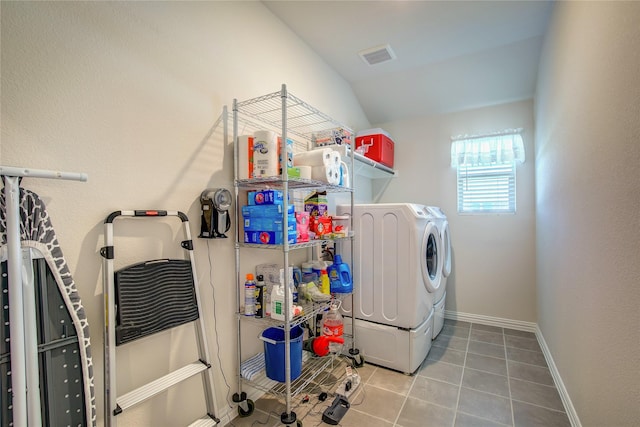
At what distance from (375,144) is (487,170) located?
1220 mm

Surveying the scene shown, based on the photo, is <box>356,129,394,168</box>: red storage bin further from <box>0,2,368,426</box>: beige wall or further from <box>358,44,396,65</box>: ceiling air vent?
<box>0,2,368,426</box>: beige wall

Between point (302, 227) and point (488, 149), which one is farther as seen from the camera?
point (488, 149)

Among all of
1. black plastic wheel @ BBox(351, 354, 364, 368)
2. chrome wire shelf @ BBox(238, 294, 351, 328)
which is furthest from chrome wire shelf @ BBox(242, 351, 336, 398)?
chrome wire shelf @ BBox(238, 294, 351, 328)

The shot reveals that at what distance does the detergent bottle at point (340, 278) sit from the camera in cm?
216

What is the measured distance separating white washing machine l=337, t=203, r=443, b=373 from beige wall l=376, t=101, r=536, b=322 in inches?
38.3

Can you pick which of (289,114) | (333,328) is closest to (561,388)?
(333,328)

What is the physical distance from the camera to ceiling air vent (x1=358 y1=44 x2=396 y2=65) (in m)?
2.43

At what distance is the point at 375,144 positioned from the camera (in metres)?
3.13

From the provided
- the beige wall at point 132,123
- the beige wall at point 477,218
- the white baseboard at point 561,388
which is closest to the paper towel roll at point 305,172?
the beige wall at point 132,123

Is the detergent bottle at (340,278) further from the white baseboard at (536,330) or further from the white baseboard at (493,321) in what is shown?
the white baseboard at (493,321)

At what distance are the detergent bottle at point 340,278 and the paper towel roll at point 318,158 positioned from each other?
0.80 metres

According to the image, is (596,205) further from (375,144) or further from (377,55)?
(375,144)

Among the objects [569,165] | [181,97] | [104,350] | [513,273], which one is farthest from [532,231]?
[104,350]

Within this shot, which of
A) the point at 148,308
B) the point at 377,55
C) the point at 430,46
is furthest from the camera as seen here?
the point at 377,55
